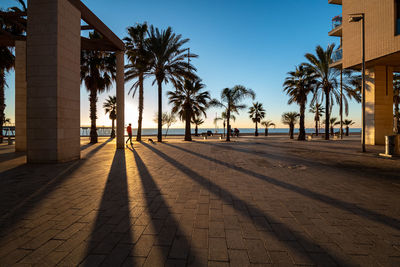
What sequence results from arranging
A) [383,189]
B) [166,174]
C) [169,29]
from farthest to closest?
[169,29] → [166,174] → [383,189]

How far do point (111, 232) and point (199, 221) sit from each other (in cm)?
132

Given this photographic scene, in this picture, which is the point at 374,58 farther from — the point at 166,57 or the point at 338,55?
the point at 166,57

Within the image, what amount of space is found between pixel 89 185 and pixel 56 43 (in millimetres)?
6480

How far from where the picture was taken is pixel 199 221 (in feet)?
9.64

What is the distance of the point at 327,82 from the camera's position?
22125 mm

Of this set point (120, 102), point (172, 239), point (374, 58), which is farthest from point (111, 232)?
point (374, 58)

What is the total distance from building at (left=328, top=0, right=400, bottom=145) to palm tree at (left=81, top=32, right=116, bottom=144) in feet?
69.6

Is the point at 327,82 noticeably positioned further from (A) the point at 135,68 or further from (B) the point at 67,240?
(B) the point at 67,240

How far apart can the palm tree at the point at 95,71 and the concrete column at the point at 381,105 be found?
2381 cm

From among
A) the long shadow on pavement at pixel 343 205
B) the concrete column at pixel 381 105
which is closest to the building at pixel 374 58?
the concrete column at pixel 381 105

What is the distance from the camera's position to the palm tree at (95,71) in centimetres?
1706

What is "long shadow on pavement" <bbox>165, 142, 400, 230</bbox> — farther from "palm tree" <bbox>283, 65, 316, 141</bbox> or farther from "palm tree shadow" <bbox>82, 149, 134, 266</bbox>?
"palm tree" <bbox>283, 65, 316, 141</bbox>

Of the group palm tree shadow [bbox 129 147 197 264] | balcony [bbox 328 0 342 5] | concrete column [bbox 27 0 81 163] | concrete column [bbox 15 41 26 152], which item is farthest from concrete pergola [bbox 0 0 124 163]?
balcony [bbox 328 0 342 5]

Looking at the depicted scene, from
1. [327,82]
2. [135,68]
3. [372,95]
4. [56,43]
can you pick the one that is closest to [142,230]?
[56,43]
